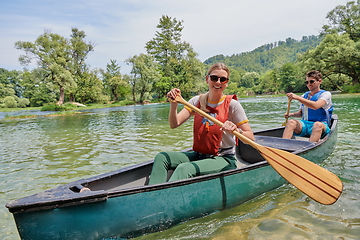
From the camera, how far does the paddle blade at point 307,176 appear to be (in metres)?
2.97

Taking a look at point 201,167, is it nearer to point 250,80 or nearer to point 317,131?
point 317,131

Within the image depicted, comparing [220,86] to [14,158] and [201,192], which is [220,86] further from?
[14,158]

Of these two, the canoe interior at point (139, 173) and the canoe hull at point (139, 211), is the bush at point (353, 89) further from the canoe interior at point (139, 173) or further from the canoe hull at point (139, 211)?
the canoe hull at point (139, 211)

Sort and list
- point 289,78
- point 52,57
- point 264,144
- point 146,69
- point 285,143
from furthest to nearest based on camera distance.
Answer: point 289,78 → point 146,69 → point 52,57 → point 264,144 → point 285,143

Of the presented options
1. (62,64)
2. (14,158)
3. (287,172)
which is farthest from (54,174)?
(62,64)

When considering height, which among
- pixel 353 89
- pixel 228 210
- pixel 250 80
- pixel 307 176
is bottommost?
pixel 228 210

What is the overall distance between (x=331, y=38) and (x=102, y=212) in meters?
44.7

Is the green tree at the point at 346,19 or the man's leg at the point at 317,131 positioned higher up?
the green tree at the point at 346,19

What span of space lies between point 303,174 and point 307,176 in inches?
2.0

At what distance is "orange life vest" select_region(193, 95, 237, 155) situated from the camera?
3.08 meters

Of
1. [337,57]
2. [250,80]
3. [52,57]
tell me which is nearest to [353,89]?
[337,57]

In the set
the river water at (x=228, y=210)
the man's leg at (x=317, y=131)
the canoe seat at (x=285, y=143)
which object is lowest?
the river water at (x=228, y=210)

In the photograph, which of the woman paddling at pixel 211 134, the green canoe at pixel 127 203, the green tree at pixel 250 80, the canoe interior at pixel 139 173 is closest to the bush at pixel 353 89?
the canoe interior at pixel 139 173

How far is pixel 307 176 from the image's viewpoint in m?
3.14
